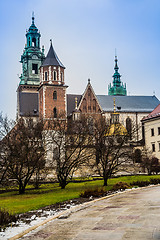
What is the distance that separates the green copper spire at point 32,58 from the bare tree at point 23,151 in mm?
54617

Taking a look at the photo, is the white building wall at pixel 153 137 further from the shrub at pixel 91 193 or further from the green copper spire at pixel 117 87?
the green copper spire at pixel 117 87

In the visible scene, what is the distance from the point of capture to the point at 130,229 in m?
8.63

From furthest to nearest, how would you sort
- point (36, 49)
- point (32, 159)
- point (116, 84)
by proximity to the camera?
point (116, 84)
point (36, 49)
point (32, 159)

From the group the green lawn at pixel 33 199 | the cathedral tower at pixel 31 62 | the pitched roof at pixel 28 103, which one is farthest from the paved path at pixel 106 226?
the cathedral tower at pixel 31 62

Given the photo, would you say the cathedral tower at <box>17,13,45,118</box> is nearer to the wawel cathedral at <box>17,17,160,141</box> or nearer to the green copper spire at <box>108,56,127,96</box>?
the wawel cathedral at <box>17,17,160,141</box>

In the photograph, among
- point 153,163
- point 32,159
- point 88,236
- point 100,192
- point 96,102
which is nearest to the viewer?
point 88,236

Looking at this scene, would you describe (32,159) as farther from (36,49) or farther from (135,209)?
(36,49)

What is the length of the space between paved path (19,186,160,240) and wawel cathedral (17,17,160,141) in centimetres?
3533

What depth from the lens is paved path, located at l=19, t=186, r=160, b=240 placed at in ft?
26.6

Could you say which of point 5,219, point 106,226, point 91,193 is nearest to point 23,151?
point 91,193

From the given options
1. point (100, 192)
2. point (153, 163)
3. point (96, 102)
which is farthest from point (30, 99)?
point (100, 192)

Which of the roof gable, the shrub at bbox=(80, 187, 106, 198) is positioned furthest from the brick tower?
the shrub at bbox=(80, 187, 106, 198)

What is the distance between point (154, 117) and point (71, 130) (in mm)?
32134

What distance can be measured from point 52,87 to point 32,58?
979 inches
